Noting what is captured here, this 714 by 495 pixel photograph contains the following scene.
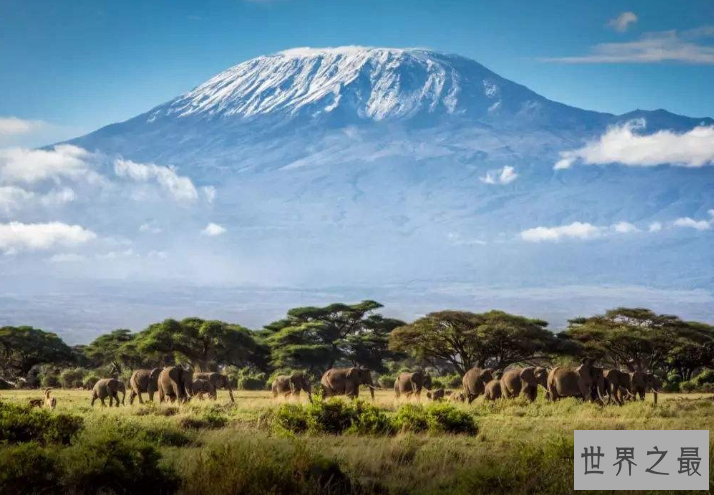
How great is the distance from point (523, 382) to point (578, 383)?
202cm

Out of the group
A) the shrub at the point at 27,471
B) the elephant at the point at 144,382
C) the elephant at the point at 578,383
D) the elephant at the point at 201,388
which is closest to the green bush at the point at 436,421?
the shrub at the point at 27,471

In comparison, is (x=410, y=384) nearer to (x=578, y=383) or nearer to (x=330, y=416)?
(x=578, y=383)

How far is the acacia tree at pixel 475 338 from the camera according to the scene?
44219 millimetres

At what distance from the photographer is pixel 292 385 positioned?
31578mm

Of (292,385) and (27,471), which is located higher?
(292,385)

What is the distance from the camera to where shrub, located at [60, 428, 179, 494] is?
12203 millimetres

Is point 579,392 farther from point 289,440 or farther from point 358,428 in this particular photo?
point 289,440

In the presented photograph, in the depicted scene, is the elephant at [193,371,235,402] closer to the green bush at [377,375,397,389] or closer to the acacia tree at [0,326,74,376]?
the green bush at [377,375,397,389]

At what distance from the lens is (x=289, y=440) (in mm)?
16000

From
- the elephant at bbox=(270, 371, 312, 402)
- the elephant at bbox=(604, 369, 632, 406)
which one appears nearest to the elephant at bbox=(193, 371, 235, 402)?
the elephant at bbox=(270, 371, 312, 402)

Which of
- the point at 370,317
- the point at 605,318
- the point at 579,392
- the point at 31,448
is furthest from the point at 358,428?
the point at 370,317

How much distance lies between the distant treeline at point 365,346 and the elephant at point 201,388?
1463 centimetres

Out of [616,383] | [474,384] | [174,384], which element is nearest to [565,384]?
[616,383]

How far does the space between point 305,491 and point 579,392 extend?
57.8ft
